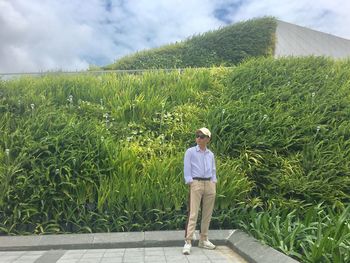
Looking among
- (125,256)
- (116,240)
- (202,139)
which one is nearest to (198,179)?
(202,139)

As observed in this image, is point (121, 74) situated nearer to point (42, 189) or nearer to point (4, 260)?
point (42, 189)

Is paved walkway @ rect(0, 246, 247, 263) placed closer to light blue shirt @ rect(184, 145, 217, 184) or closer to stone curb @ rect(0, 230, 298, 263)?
stone curb @ rect(0, 230, 298, 263)

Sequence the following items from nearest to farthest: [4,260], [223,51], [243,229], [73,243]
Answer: [4,260], [73,243], [243,229], [223,51]

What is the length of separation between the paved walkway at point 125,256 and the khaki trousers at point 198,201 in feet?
1.02

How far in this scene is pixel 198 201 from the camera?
5102mm

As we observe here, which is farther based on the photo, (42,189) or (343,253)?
(42,189)

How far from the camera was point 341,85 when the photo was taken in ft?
29.5

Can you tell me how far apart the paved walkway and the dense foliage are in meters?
0.57

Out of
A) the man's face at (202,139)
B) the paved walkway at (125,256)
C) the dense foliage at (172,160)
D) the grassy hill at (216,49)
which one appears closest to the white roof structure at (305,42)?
the grassy hill at (216,49)

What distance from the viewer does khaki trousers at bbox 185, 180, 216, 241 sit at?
5.09m

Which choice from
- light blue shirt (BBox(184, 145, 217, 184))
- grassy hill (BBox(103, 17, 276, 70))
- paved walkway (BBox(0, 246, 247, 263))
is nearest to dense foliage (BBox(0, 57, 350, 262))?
paved walkway (BBox(0, 246, 247, 263))

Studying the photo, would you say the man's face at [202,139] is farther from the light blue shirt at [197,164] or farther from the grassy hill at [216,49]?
the grassy hill at [216,49]

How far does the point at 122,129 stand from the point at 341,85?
5.14 metres

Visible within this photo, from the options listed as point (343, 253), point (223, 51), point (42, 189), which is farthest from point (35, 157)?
point (223, 51)
